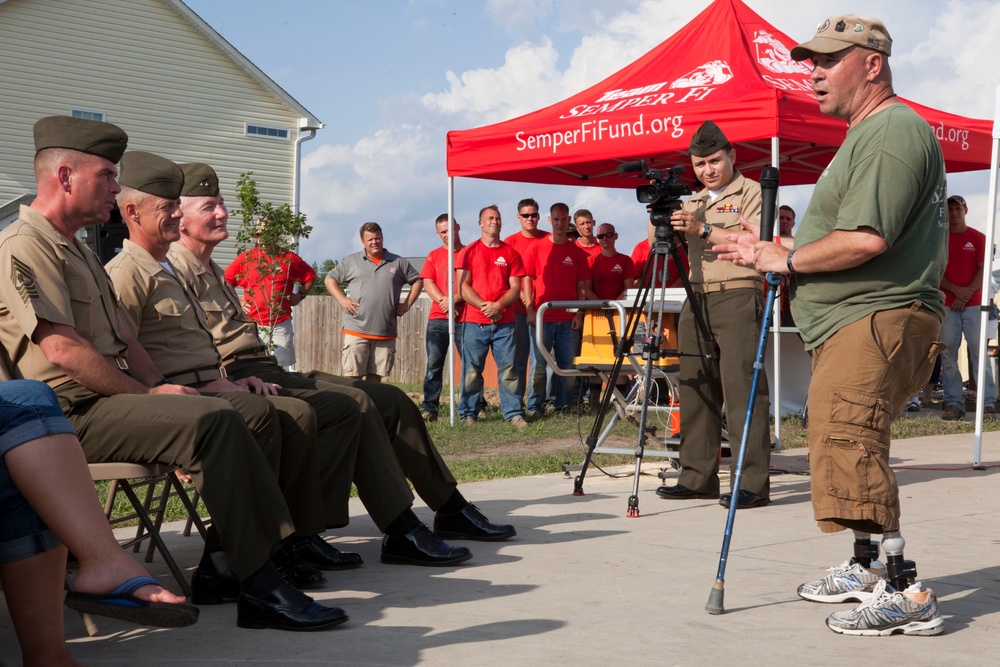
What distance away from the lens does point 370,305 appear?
11.6m

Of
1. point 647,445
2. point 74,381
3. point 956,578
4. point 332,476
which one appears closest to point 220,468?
point 74,381

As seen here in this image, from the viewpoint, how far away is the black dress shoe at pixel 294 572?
4.38 meters

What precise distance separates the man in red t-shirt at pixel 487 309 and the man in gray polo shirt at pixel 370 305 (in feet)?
2.40

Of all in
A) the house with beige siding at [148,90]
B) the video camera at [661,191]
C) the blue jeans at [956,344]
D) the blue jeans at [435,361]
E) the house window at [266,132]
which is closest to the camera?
the video camera at [661,191]

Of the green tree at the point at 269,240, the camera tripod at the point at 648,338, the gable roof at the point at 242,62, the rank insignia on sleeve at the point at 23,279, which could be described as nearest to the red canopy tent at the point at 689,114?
the green tree at the point at 269,240

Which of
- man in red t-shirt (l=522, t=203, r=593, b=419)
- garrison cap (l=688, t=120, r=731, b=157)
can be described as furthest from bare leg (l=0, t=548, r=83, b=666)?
man in red t-shirt (l=522, t=203, r=593, b=419)

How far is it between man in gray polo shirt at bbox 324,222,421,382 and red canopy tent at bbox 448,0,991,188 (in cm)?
154

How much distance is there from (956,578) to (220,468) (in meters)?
2.95

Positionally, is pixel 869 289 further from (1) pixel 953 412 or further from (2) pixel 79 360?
(1) pixel 953 412

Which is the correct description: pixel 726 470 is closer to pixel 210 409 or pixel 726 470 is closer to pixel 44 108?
pixel 210 409

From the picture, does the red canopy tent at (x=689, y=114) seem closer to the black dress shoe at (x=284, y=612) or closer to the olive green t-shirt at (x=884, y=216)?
the olive green t-shirt at (x=884, y=216)

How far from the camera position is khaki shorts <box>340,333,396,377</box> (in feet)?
38.2

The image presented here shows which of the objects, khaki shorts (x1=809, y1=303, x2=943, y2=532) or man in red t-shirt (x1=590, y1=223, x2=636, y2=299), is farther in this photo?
man in red t-shirt (x1=590, y1=223, x2=636, y2=299)

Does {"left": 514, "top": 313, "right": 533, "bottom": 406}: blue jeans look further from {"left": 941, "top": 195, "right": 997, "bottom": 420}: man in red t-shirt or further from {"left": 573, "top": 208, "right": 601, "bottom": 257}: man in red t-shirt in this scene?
{"left": 941, "top": 195, "right": 997, "bottom": 420}: man in red t-shirt
